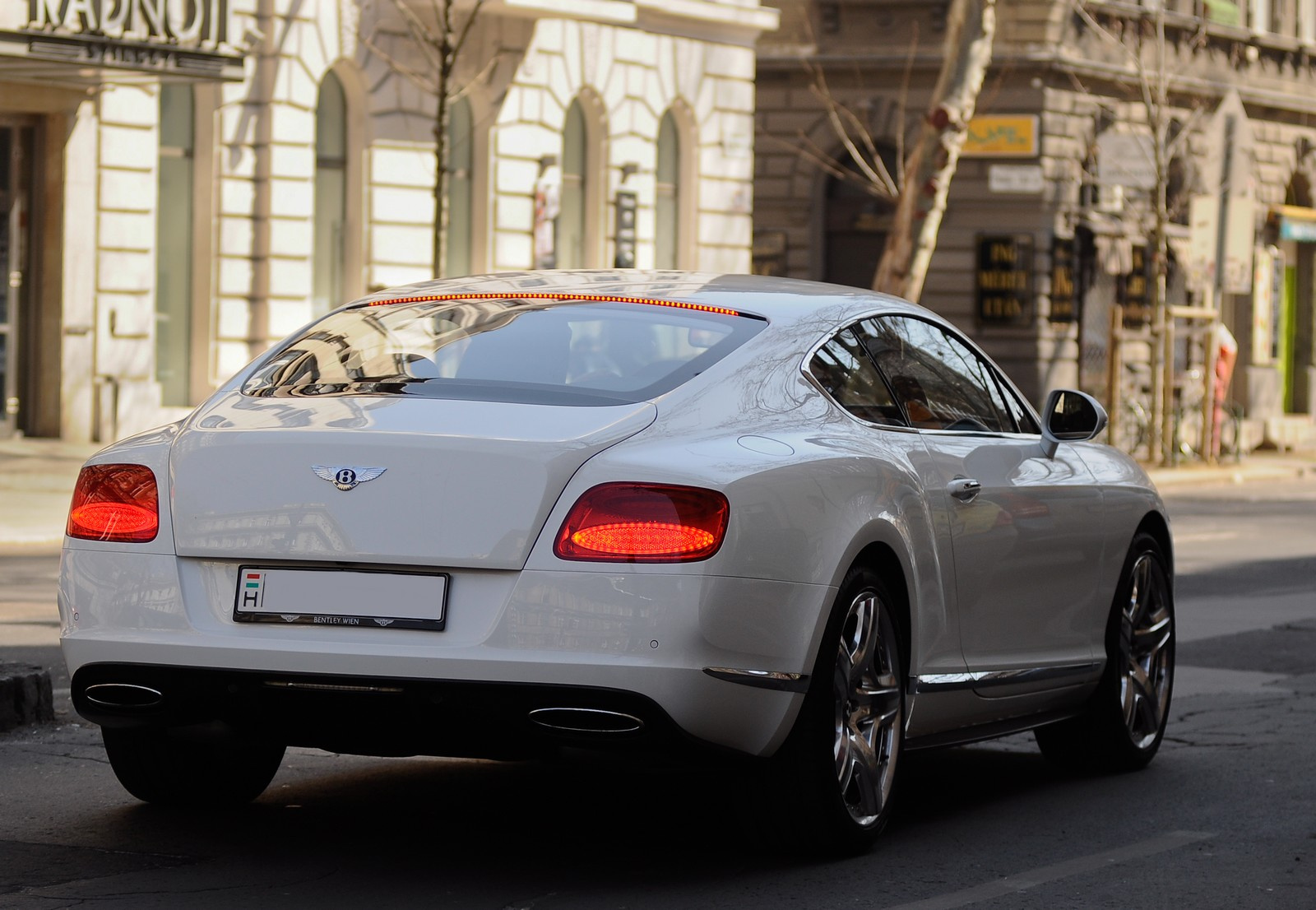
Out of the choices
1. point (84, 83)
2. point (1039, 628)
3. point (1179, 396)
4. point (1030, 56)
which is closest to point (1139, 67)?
point (1030, 56)

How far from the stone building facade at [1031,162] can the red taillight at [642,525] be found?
27.0 m

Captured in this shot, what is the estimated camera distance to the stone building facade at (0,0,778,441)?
2288cm

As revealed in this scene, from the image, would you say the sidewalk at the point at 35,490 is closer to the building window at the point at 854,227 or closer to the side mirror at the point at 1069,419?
the side mirror at the point at 1069,419

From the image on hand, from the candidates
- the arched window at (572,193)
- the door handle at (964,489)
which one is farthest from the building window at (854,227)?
the door handle at (964,489)

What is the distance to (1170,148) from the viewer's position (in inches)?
1416

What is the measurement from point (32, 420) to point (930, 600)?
18071mm

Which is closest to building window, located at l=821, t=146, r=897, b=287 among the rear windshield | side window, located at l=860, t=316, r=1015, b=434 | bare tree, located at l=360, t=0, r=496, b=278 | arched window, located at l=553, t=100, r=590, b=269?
arched window, located at l=553, t=100, r=590, b=269

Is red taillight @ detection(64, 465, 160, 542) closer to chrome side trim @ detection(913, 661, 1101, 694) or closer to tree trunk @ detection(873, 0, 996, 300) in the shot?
chrome side trim @ detection(913, 661, 1101, 694)

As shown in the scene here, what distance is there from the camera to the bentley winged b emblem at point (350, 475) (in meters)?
5.37

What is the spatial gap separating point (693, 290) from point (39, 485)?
14774mm

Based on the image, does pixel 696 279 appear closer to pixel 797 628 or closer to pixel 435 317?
pixel 435 317

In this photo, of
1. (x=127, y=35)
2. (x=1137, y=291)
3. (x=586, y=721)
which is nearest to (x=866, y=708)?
(x=586, y=721)

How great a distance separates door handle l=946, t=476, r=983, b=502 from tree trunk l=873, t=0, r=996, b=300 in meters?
20.8

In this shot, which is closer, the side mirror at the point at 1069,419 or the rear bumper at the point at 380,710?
the rear bumper at the point at 380,710
